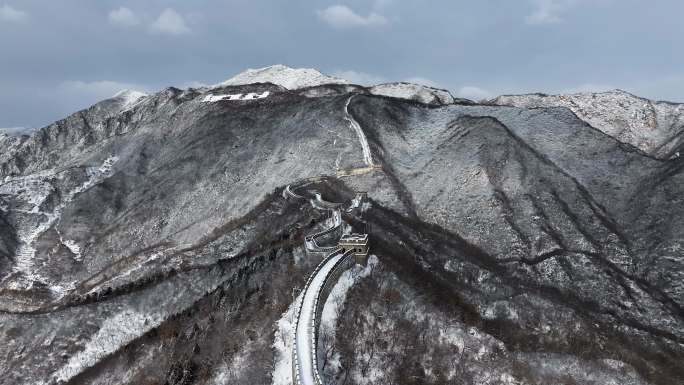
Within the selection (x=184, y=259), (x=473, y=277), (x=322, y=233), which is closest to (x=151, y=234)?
(x=184, y=259)

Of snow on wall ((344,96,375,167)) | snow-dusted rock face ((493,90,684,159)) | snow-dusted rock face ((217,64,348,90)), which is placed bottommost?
snow on wall ((344,96,375,167))

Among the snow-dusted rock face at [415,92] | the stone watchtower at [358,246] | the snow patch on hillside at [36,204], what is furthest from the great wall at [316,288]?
the snow-dusted rock face at [415,92]

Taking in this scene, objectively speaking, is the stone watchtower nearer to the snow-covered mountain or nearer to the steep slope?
the steep slope

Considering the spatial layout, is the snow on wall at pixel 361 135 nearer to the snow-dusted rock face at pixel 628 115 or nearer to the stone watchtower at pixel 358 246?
the stone watchtower at pixel 358 246

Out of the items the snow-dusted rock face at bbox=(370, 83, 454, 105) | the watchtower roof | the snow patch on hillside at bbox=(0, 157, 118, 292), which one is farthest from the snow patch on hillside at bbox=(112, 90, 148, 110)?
the watchtower roof

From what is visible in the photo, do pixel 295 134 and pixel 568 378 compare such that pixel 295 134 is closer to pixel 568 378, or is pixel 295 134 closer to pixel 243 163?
pixel 243 163
